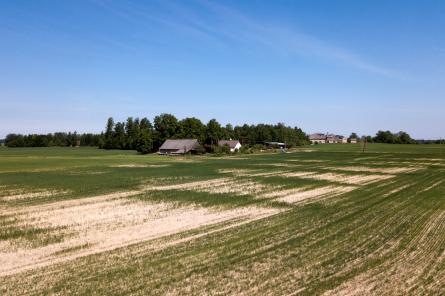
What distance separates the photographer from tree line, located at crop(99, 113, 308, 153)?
400ft

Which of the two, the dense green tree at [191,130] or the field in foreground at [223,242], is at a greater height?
the dense green tree at [191,130]

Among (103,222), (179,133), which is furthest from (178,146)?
(103,222)

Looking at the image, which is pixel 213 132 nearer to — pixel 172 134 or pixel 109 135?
pixel 172 134

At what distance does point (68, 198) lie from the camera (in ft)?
93.5

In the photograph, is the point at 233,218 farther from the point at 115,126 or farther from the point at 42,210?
the point at 115,126

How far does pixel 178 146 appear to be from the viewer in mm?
110000

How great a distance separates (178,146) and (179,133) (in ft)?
49.0

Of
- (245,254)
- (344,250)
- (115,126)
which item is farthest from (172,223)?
(115,126)

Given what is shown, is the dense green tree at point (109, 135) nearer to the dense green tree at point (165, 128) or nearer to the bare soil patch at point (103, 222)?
the dense green tree at point (165, 128)

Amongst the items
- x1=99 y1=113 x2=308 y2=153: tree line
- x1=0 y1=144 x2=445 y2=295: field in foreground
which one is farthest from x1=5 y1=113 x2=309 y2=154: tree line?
x1=0 y1=144 x2=445 y2=295: field in foreground

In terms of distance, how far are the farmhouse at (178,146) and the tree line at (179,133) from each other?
3974 mm

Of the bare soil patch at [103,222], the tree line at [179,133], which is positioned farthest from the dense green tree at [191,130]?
the bare soil patch at [103,222]

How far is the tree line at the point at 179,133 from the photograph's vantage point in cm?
12181

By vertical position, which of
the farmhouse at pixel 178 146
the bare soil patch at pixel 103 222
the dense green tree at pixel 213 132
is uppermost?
the dense green tree at pixel 213 132
